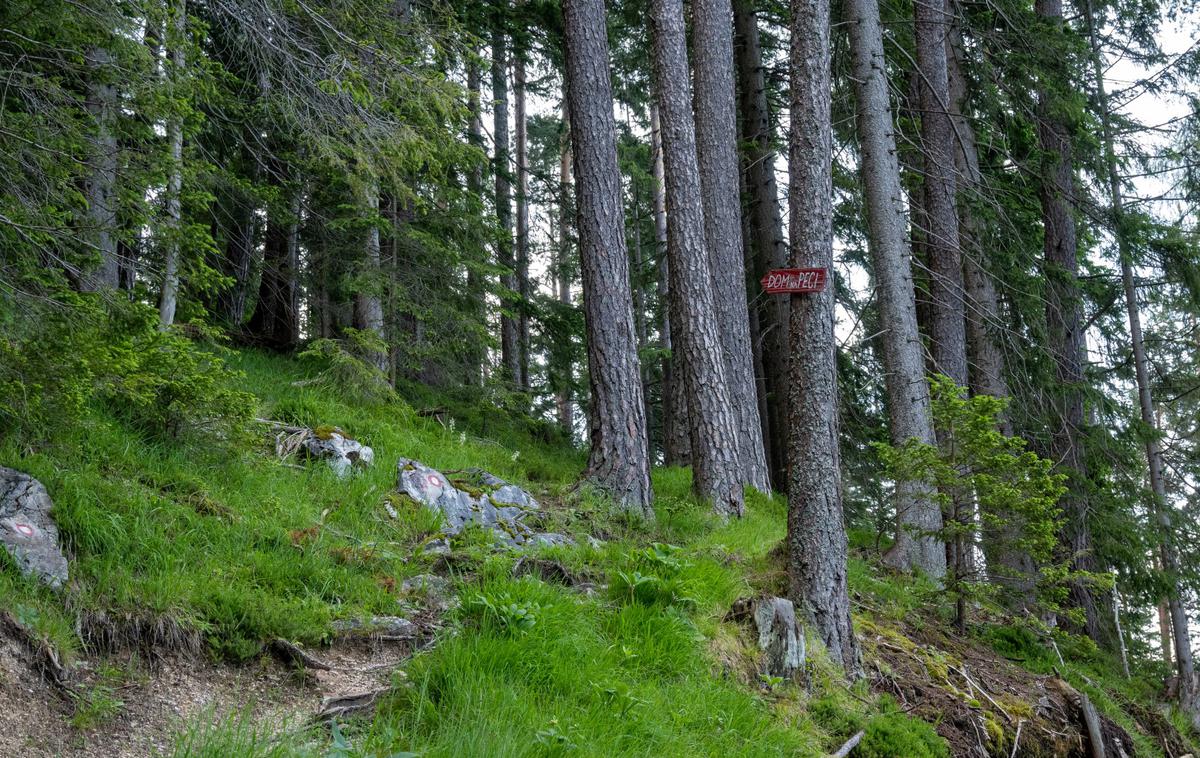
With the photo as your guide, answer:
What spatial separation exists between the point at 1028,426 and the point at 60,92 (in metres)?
11.4

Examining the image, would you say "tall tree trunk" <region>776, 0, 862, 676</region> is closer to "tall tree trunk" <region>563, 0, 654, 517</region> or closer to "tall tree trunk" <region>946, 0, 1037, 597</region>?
"tall tree trunk" <region>563, 0, 654, 517</region>

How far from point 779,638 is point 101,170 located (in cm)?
478

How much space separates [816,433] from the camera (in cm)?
473

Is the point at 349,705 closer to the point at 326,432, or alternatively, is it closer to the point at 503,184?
the point at 326,432

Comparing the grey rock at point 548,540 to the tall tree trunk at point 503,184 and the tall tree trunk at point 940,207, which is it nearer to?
the tall tree trunk at point 940,207

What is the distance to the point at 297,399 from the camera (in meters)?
7.59

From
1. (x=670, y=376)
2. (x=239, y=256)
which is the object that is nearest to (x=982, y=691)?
(x=670, y=376)

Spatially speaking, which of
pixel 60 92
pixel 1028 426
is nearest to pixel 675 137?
pixel 60 92

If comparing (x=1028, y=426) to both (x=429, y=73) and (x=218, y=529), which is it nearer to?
(x=429, y=73)

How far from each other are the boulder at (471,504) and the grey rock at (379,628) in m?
1.34

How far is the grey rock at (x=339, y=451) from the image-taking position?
20.6ft

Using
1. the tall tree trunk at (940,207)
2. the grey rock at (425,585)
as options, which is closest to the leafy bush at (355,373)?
the grey rock at (425,585)

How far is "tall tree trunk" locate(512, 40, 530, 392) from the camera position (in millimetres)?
13269

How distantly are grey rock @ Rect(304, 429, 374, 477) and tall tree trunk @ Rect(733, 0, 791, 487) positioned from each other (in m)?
7.04
